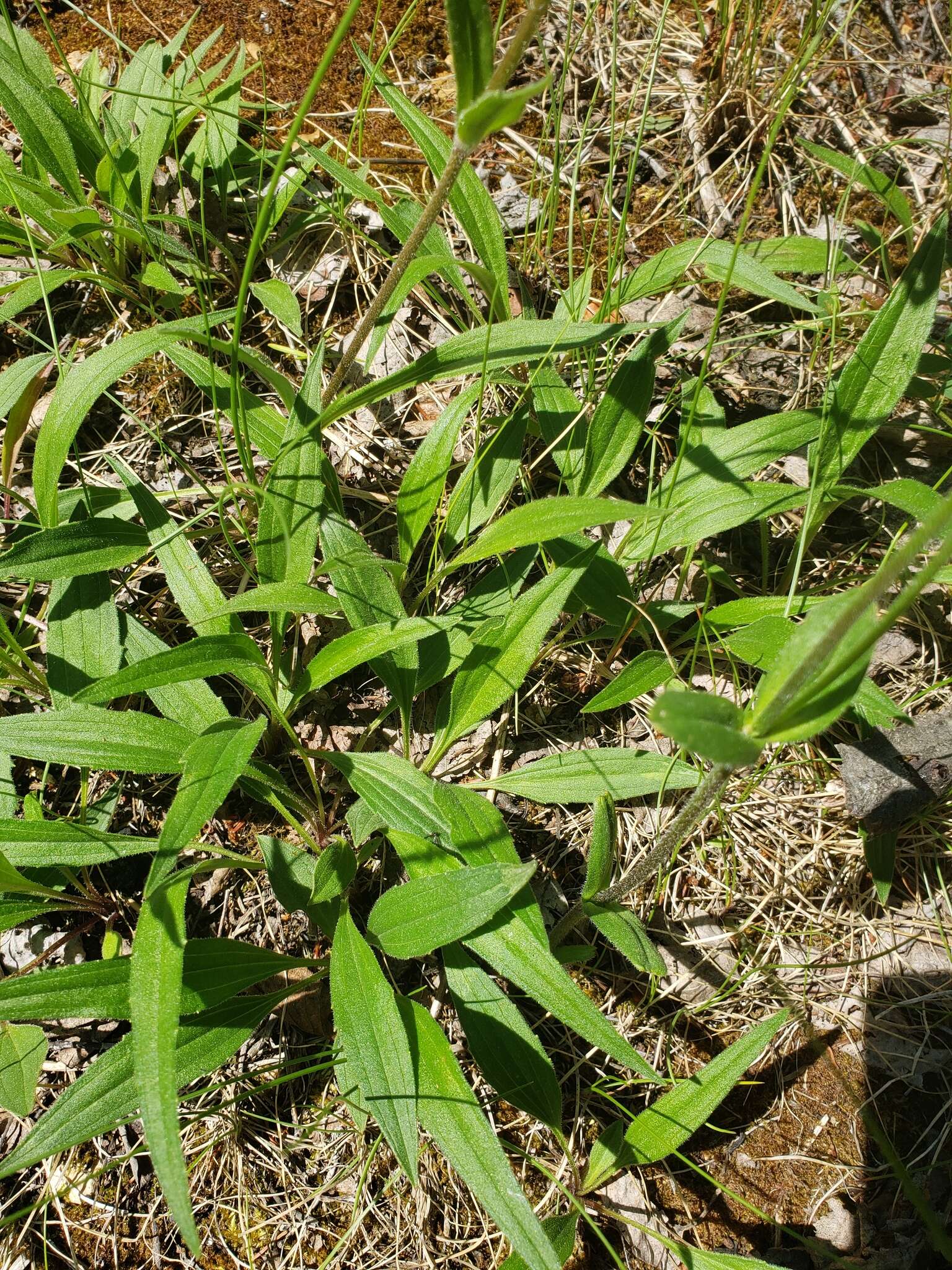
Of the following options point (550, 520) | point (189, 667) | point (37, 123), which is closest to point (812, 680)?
point (550, 520)

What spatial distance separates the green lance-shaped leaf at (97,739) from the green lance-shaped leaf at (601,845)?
0.64 meters

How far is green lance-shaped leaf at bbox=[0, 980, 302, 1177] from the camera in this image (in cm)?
119

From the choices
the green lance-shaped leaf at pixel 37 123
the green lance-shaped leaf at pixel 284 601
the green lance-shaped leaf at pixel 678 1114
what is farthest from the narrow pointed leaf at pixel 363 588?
the green lance-shaped leaf at pixel 37 123

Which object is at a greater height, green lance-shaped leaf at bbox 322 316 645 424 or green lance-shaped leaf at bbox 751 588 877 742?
green lance-shaped leaf at bbox 322 316 645 424

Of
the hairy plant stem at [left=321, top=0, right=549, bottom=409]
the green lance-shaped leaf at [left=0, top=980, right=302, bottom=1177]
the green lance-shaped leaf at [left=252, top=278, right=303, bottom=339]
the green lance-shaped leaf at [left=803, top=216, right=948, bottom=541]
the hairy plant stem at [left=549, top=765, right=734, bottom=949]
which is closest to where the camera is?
the hairy plant stem at [left=321, top=0, right=549, bottom=409]

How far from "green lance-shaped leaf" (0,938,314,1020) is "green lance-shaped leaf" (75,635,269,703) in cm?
40

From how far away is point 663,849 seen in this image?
3.96ft

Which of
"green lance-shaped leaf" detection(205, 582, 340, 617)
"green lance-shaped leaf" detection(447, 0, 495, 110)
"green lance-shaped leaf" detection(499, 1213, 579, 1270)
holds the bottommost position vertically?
"green lance-shaped leaf" detection(499, 1213, 579, 1270)

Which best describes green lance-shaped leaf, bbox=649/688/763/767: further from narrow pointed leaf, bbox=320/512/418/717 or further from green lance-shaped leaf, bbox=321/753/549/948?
narrow pointed leaf, bbox=320/512/418/717

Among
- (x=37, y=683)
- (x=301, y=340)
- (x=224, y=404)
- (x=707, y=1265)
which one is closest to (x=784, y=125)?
(x=301, y=340)

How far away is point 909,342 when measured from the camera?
5.42 feet

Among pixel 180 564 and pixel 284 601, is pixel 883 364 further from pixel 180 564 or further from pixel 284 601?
pixel 180 564

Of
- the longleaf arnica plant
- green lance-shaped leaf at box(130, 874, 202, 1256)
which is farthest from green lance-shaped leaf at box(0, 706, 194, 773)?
green lance-shaped leaf at box(130, 874, 202, 1256)

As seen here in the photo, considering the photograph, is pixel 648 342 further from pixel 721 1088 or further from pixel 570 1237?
pixel 570 1237
